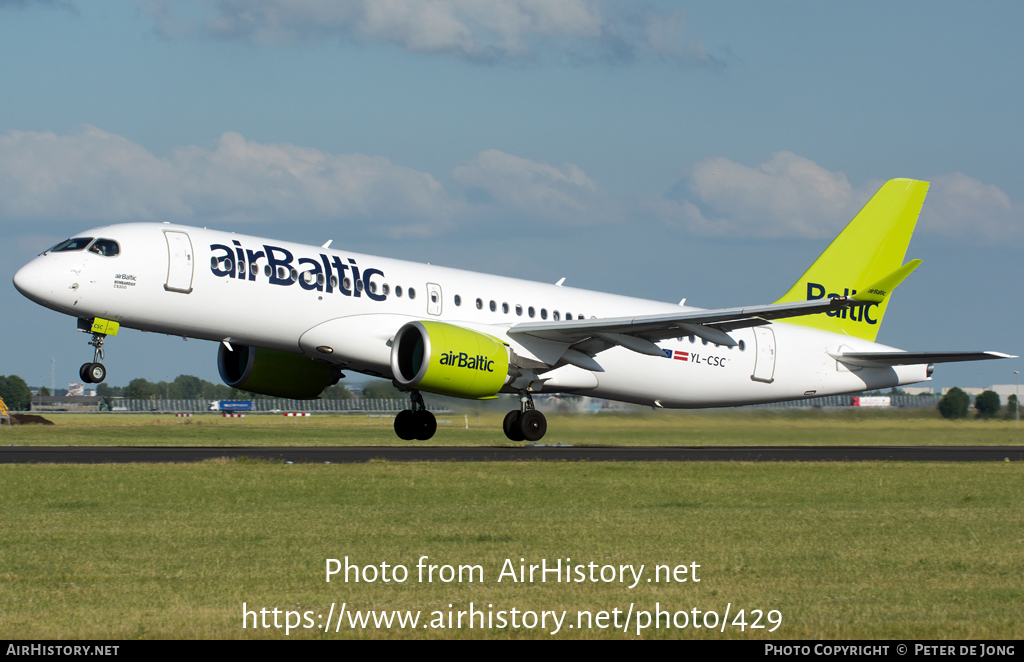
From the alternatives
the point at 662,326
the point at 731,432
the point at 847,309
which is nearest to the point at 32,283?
the point at 662,326

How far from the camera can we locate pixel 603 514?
553 inches

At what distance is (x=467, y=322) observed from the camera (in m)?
27.0

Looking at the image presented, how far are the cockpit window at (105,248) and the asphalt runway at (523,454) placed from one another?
433 centimetres

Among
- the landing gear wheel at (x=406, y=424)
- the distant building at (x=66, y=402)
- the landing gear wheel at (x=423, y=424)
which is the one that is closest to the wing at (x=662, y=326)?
the landing gear wheel at (x=423, y=424)

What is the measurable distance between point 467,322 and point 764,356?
9.70 meters

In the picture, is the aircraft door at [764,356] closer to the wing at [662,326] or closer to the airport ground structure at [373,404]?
the airport ground structure at [373,404]

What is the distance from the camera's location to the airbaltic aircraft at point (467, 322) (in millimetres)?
23078

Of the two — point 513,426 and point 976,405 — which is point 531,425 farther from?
point 976,405

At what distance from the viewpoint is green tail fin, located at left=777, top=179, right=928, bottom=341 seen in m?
33.4

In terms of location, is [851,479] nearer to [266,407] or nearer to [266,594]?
[266,594]

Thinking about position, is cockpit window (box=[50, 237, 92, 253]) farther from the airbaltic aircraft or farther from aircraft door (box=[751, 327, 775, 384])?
aircraft door (box=[751, 327, 775, 384])

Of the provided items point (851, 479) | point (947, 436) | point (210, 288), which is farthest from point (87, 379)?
point (947, 436)

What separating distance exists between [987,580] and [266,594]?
20.7ft

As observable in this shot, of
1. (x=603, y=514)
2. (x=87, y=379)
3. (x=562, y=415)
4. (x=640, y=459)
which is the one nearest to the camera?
(x=603, y=514)
